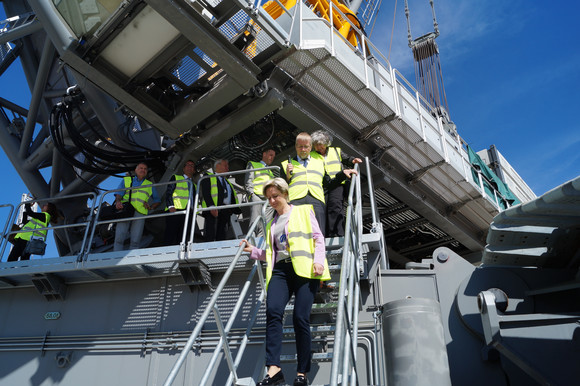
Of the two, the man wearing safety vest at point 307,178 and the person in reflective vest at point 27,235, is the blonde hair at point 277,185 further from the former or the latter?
the person in reflective vest at point 27,235

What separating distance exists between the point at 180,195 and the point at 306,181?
2.48m

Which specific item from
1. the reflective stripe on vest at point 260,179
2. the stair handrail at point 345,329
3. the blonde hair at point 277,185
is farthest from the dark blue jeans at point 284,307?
the reflective stripe on vest at point 260,179

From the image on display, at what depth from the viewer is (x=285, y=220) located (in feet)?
14.1

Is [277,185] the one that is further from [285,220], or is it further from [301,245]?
[301,245]

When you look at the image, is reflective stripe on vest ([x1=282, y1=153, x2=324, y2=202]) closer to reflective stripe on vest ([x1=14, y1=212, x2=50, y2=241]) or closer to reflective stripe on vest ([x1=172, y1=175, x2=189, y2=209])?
reflective stripe on vest ([x1=172, y1=175, x2=189, y2=209])

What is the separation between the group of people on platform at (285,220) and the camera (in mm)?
3871

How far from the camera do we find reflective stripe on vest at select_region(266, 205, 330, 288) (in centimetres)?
397

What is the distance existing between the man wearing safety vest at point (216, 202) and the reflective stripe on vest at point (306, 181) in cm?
174

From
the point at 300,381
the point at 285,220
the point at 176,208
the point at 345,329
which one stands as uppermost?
the point at 176,208

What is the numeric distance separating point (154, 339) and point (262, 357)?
7.73 feet

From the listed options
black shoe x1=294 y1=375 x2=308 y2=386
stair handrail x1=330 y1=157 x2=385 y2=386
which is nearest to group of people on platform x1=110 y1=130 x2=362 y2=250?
stair handrail x1=330 y1=157 x2=385 y2=386

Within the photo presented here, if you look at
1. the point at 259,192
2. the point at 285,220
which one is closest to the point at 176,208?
the point at 259,192

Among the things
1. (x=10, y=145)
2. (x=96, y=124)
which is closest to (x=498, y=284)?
(x=96, y=124)

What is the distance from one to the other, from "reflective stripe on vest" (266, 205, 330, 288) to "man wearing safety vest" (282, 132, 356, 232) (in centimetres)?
132
